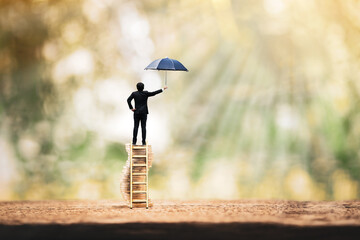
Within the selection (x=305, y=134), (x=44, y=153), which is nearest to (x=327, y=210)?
(x=305, y=134)

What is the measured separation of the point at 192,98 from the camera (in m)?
15.6

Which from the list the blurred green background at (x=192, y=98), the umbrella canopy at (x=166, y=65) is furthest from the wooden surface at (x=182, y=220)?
the umbrella canopy at (x=166, y=65)

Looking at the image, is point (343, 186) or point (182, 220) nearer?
point (182, 220)

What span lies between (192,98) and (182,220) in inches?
201

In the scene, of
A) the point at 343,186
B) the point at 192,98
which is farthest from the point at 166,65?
the point at 343,186

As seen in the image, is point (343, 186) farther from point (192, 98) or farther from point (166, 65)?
point (166, 65)

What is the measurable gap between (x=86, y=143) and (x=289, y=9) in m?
5.59

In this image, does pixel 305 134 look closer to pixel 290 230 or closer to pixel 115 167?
pixel 115 167

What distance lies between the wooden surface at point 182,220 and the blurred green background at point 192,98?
97 centimetres

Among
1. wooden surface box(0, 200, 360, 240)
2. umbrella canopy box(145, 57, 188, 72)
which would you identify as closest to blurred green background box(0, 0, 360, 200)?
wooden surface box(0, 200, 360, 240)

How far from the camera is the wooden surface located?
9.49 meters

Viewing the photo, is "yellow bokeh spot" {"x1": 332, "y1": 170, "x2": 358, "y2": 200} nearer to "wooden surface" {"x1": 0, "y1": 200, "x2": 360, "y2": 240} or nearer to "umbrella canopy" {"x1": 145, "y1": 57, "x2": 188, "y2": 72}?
"wooden surface" {"x1": 0, "y1": 200, "x2": 360, "y2": 240}

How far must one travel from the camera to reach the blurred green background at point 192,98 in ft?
49.8

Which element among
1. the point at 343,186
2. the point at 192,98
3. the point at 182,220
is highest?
the point at 192,98
